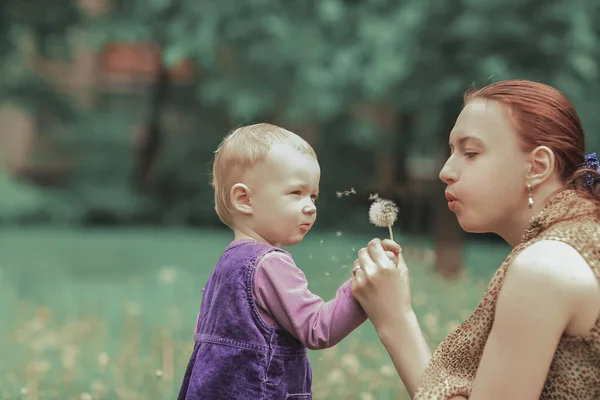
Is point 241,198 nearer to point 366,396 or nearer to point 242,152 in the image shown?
point 242,152

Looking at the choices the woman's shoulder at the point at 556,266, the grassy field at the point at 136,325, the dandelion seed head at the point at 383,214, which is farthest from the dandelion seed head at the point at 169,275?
the woman's shoulder at the point at 556,266

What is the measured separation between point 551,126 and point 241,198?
95 centimetres

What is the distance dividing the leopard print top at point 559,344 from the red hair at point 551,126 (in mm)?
73

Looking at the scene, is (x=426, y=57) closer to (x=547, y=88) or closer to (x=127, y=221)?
(x=547, y=88)

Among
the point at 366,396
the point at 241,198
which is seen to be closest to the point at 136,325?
the point at 366,396

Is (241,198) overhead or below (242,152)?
below

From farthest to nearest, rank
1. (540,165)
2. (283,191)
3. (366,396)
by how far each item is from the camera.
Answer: (366,396) < (283,191) < (540,165)

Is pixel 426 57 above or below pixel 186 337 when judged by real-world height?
above

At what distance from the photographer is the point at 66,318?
6633mm

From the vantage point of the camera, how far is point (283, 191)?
2.69 meters

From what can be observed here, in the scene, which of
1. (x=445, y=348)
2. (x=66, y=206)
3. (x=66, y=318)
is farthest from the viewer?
(x=66, y=206)

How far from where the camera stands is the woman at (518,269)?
7.46 feet

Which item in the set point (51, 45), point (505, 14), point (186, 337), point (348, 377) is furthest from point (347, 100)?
point (51, 45)

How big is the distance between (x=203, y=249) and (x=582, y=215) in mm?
10903
